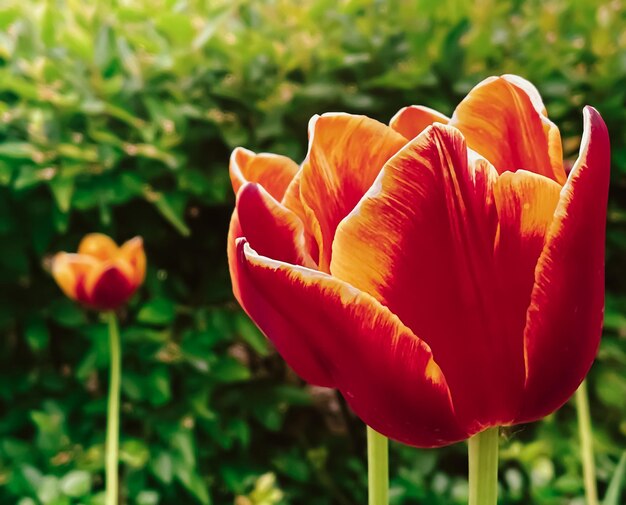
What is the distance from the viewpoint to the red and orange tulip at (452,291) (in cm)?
25

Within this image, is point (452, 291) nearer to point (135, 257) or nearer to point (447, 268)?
point (447, 268)

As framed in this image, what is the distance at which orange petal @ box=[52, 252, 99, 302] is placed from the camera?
1014mm

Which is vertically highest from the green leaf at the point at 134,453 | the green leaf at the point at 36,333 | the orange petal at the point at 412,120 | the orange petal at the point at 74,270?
the orange petal at the point at 412,120

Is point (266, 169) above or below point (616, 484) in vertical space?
above

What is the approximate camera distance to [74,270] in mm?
1022

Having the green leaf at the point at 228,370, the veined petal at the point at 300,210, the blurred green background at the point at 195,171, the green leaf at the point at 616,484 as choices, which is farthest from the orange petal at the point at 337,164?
the green leaf at the point at 228,370

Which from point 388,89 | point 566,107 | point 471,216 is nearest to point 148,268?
point 388,89

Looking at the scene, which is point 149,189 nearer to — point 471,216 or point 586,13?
point 586,13

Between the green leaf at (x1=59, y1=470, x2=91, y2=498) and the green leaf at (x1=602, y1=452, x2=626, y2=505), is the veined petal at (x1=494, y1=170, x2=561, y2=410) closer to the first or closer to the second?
the green leaf at (x1=602, y1=452, x2=626, y2=505)

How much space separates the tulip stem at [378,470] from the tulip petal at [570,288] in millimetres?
70

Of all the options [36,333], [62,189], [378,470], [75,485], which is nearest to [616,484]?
[378,470]

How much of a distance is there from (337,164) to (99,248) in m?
0.81

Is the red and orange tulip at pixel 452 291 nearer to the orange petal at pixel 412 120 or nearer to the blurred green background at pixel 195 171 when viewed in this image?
the orange petal at pixel 412 120

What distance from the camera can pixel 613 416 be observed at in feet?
4.09
